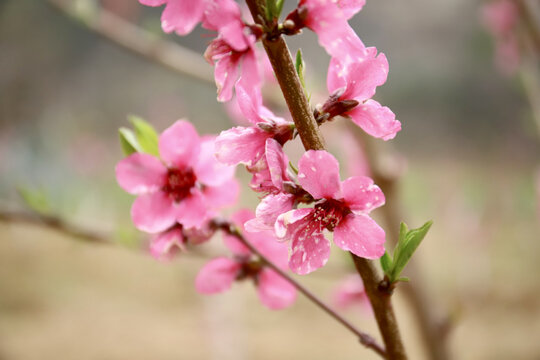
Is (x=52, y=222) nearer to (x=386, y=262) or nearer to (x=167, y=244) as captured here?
(x=167, y=244)

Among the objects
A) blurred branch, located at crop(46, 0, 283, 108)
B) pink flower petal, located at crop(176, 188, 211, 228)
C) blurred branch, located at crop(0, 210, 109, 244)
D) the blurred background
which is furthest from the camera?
the blurred background

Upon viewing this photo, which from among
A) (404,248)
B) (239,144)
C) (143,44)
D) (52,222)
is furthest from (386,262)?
(143,44)

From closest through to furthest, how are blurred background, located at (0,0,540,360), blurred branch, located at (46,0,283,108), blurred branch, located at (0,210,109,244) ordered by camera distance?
blurred branch, located at (0,210,109,244) → blurred branch, located at (46,0,283,108) → blurred background, located at (0,0,540,360)

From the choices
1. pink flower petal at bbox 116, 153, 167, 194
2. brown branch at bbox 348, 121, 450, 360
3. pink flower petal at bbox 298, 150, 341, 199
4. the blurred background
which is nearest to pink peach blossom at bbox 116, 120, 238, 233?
pink flower petal at bbox 116, 153, 167, 194

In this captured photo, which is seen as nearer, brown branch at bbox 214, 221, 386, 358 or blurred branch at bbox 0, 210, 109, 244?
brown branch at bbox 214, 221, 386, 358

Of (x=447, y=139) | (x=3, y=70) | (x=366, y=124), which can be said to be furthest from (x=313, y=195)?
(x=447, y=139)

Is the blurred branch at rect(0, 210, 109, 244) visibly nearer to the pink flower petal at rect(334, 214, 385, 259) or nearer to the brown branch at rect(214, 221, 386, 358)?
the brown branch at rect(214, 221, 386, 358)
